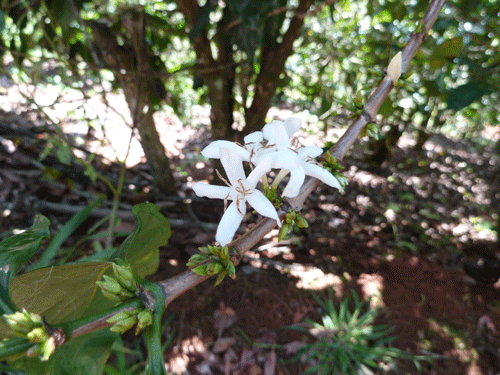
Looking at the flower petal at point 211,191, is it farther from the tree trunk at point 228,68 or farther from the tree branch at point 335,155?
the tree trunk at point 228,68

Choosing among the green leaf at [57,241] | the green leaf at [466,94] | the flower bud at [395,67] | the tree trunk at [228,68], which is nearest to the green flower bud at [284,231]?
the flower bud at [395,67]

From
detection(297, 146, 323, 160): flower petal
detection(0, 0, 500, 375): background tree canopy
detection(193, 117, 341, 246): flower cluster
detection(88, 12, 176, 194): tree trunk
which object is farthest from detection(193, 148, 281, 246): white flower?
detection(88, 12, 176, 194): tree trunk

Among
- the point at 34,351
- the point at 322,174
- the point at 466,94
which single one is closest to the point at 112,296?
the point at 34,351

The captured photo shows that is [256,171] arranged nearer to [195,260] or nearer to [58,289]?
[195,260]

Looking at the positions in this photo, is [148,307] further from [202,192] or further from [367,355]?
[367,355]

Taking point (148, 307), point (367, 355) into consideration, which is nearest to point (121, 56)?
point (148, 307)
